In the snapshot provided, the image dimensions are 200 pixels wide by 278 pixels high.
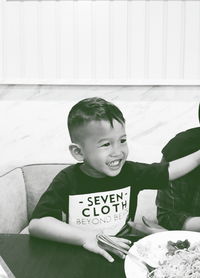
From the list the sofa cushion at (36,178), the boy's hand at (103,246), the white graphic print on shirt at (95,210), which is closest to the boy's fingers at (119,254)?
the boy's hand at (103,246)

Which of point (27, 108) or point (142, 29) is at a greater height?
point (142, 29)

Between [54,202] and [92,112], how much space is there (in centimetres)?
29

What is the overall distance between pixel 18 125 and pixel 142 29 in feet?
1.72

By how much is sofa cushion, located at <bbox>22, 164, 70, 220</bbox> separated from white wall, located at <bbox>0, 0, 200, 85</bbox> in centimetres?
30

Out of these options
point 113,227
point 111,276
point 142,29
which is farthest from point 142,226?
point 142,29

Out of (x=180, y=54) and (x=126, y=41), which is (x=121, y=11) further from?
(x=180, y=54)

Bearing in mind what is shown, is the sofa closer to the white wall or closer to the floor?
the floor

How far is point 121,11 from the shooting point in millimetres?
1179

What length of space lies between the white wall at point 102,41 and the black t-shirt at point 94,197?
0.31m

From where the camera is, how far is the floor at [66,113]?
47.3 inches

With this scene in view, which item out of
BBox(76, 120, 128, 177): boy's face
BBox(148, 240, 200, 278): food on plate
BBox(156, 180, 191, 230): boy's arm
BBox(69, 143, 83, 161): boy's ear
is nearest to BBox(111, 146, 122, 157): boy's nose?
BBox(76, 120, 128, 177): boy's face

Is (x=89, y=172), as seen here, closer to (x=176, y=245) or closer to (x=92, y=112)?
(x=92, y=112)

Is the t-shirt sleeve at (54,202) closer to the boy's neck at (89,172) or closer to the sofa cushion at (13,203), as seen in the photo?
the boy's neck at (89,172)

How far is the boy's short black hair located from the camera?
42.4 inches
